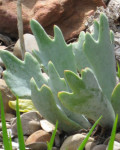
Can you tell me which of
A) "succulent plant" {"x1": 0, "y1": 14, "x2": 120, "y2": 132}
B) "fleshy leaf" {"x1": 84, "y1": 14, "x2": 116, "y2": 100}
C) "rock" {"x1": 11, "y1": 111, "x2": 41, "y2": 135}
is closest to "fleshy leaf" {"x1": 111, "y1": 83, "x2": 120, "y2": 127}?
"succulent plant" {"x1": 0, "y1": 14, "x2": 120, "y2": 132}

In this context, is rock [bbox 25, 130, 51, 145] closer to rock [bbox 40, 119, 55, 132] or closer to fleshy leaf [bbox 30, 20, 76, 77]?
rock [bbox 40, 119, 55, 132]

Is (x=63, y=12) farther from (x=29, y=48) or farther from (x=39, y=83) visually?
(x=39, y=83)

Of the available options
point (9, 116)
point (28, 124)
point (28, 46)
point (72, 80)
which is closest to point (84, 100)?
point (72, 80)

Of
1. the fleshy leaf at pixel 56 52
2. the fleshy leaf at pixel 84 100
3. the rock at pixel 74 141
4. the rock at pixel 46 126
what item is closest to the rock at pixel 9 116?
the rock at pixel 46 126

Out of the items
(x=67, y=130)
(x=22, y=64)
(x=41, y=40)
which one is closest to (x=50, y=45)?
(x=41, y=40)

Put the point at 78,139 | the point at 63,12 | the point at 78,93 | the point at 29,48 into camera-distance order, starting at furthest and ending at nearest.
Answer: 1. the point at 63,12
2. the point at 29,48
3. the point at 78,139
4. the point at 78,93

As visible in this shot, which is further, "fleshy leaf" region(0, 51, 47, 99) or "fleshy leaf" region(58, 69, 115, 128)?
Answer: "fleshy leaf" region(0, 51, 47, 99)
